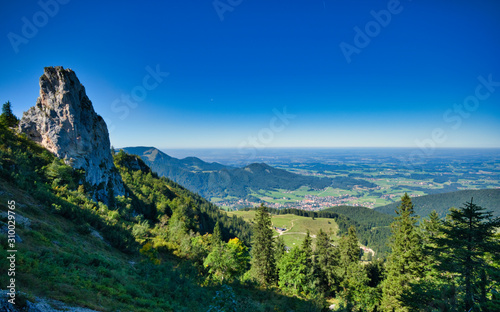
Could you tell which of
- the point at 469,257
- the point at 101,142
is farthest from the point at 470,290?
the point at 101,142

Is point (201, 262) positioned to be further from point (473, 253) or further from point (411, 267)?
point (473, 253)

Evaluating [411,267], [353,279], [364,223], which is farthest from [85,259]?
[364,223]

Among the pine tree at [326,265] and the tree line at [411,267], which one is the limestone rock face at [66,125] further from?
the pine tree at [326,265]

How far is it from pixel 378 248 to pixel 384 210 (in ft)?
358

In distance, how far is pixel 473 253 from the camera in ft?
37.1

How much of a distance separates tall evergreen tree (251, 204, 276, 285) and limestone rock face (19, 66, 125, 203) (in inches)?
1034

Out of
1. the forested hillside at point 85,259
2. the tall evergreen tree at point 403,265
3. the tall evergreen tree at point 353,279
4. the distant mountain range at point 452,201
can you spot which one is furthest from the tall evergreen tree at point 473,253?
the distant mountain range at point 452,201

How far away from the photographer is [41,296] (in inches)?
257

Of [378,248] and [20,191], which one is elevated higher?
[20,191]

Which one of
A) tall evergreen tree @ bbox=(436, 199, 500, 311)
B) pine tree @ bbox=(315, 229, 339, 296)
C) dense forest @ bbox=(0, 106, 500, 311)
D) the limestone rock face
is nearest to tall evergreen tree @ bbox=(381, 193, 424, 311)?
dense forest @ bbox=(0, 106, 500, 311)

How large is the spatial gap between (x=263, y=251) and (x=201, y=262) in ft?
30.2

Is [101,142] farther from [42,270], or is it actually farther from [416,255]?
[416,255]

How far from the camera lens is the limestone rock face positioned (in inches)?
1202

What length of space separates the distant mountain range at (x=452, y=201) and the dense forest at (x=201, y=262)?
517 feet
